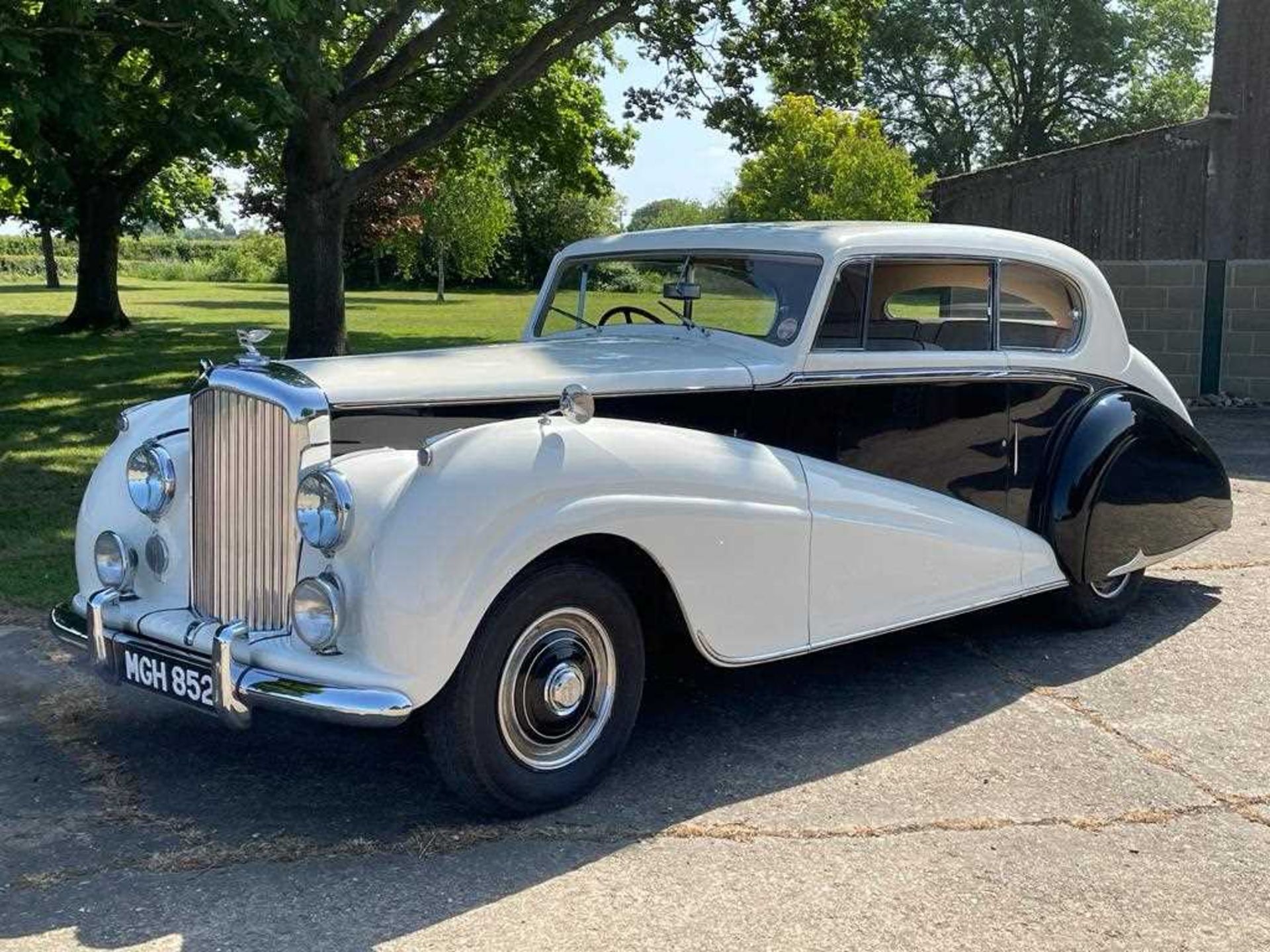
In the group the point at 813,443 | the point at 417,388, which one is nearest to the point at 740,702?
the point at 813,443

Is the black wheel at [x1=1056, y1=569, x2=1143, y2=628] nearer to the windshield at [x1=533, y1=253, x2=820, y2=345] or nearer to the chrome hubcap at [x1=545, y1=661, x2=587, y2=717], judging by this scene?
the windshield at [x1=533, y1=253, x2=820, y2=345]

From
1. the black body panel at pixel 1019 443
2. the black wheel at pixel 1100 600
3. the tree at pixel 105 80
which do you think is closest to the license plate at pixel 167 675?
the black body panel at pixel 1019 443

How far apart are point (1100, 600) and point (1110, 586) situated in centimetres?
10

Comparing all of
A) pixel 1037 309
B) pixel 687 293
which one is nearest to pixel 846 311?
Result: pixel 687 293

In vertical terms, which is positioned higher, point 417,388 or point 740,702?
point 417,388

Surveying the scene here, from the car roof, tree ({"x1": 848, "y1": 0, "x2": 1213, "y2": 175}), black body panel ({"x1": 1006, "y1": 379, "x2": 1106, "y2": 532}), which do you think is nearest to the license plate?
the car roof

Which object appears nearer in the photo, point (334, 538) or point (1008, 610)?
point (334, 538)

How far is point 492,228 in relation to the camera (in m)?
37.8

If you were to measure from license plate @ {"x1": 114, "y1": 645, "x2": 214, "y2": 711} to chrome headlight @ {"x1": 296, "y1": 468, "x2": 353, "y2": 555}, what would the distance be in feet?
1.61

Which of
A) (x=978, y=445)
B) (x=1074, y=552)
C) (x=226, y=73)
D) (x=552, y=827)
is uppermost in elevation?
(x=226, y=73)

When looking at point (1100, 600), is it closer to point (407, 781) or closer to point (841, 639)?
point (841, 639)

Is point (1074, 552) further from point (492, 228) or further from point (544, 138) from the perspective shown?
point (492, 228)

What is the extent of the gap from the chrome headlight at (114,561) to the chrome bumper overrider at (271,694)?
23 centimetres

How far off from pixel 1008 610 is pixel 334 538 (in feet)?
12.0
